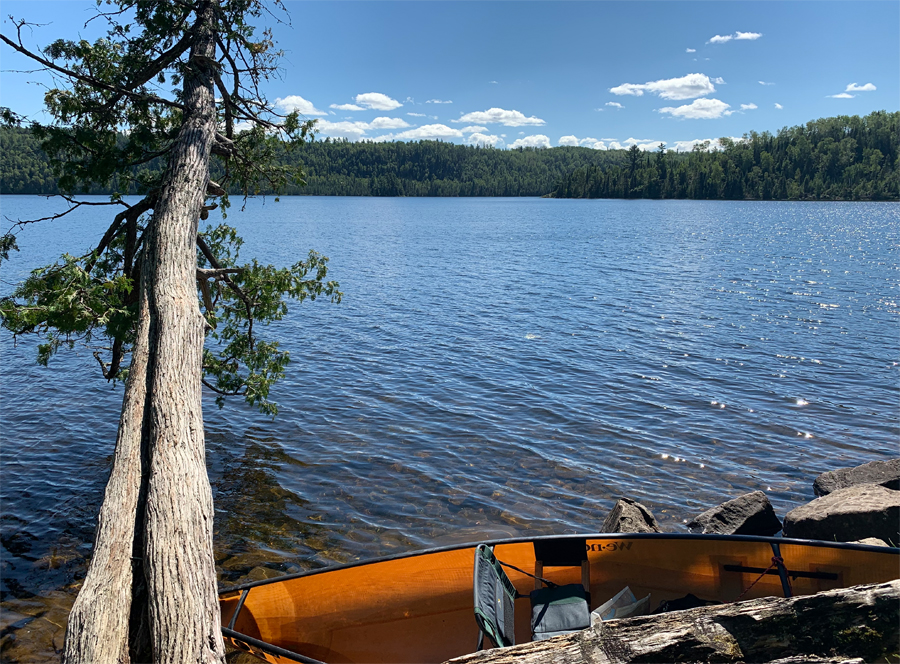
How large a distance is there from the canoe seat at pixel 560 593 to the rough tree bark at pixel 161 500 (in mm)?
3549

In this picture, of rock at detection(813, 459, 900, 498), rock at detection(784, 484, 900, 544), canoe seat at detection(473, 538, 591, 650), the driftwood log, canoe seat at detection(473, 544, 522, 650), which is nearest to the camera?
the driftwood log

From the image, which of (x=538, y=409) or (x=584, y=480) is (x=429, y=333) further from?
(x=584, y=480)

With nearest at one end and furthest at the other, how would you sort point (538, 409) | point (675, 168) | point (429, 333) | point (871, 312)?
point (538, 409) → point (429, 333) → point (871, 312) → point (675, 168)

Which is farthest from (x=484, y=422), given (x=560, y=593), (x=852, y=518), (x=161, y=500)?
(x=161, y=500)

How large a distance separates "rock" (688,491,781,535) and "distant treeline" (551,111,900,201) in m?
151

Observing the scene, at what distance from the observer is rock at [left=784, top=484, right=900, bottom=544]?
777 centimetres

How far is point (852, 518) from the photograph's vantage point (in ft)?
25.8

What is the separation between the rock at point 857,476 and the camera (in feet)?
30.7

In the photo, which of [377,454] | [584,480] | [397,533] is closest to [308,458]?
[377,454]

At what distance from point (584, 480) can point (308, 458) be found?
5.27 meters

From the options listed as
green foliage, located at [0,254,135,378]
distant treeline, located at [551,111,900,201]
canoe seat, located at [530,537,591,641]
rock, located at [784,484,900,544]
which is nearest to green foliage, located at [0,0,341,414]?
green foliage, located at [0,254,135,378]

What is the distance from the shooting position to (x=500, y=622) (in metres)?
5.61

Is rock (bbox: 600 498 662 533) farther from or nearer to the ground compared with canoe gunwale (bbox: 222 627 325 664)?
farther from the ground

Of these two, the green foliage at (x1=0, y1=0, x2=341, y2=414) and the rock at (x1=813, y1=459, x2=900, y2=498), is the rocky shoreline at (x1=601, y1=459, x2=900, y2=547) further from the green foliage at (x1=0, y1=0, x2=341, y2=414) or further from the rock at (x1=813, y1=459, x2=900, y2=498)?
the green foliage at (x1=0, y1=0, x2=341, y2=414)
